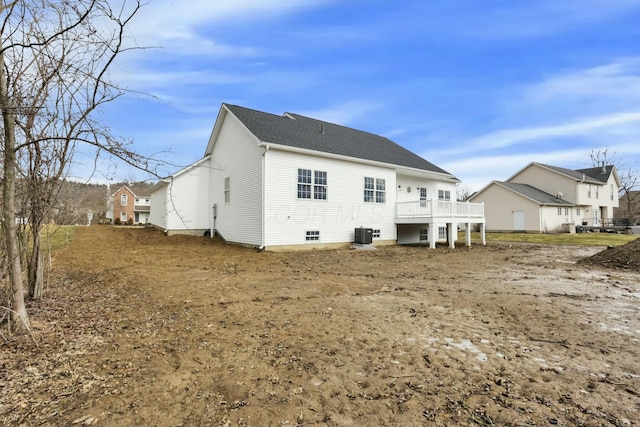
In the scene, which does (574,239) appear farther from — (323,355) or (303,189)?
(323,355)

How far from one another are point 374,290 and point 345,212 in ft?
28.1

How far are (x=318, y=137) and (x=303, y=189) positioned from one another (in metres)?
3.59

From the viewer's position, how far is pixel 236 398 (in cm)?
257

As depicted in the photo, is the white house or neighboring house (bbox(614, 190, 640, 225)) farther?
neighboring house (bbox(614, 190, 640, 225))

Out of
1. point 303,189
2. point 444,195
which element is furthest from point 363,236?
point 444,195

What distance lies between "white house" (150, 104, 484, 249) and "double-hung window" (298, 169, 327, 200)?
0.05 metres

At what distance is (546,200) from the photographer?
30219 millimetres

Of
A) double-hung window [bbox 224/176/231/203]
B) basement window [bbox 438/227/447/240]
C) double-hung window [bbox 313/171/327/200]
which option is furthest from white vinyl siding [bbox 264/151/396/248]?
basement window [bbox 438/227/447/240]

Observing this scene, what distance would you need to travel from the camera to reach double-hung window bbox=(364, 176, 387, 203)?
53.0ft

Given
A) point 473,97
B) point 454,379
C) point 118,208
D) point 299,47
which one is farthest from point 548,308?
point 118,208

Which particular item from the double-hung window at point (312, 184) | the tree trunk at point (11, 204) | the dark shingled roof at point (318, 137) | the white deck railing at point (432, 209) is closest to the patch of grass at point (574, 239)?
the white deck railing at point (432, 209)

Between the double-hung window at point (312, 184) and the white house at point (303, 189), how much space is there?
1.8 inches

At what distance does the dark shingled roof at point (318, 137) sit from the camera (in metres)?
14.0

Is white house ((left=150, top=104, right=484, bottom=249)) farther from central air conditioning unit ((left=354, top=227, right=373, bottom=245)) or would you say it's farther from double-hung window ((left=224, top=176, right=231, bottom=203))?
central air conditioning unit ((left=354, top=227, right=373, bottom=245))
